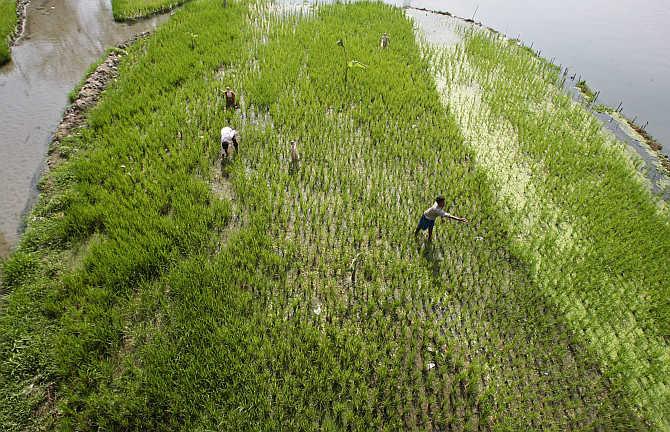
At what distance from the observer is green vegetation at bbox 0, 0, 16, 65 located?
8.30m

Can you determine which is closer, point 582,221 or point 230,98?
point 582,221

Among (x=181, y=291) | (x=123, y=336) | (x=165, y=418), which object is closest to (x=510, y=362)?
(x=165, y=418)

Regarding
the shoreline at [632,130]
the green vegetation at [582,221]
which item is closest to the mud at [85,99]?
the green vegetation at [582,221]

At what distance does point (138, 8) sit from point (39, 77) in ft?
15.2

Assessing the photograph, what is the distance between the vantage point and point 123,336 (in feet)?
11.6

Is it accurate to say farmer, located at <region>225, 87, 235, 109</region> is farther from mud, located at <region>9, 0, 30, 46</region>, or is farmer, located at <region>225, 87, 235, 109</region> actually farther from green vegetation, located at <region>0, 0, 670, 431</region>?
mud, located at <region>9, 0, 30, 46</region>

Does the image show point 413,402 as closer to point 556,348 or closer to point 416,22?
point 556,348

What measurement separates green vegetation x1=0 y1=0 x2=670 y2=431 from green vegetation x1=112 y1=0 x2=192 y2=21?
5219mm

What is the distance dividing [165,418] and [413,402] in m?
2.23

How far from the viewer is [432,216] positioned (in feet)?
14.4

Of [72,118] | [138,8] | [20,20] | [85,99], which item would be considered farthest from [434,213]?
[20,20]

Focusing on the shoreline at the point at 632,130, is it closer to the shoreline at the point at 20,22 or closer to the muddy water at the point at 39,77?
the muddy water at the point at 39,77

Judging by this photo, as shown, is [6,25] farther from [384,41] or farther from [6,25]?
[384,41]

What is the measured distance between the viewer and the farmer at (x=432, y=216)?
4219 millimetres
